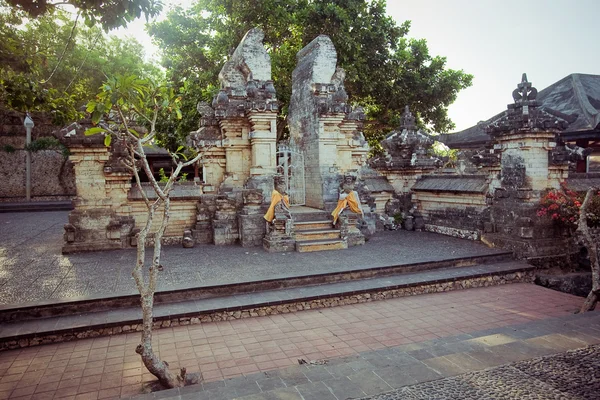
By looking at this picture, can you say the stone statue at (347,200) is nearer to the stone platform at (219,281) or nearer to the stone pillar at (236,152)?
the stone platform at (219,281)

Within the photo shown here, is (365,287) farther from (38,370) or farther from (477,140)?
(477,140)

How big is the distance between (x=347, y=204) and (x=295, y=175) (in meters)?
2.53

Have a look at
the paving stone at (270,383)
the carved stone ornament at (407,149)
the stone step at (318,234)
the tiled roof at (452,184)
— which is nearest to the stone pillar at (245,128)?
the stone step at (318,234)

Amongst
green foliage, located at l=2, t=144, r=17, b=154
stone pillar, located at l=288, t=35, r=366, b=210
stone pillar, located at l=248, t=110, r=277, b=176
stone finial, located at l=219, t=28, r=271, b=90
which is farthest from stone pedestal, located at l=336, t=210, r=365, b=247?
green foliage, located at l=2, t=144, r=17, b=154

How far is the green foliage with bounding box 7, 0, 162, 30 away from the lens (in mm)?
5398

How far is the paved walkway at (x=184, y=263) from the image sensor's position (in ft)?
19.9

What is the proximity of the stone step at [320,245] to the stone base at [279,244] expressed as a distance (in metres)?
0.16

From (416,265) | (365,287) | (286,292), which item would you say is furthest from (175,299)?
(416,265)

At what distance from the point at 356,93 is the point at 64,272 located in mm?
14886

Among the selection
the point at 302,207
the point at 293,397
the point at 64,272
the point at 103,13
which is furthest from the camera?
the point at 302,207

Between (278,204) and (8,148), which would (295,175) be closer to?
(278,204)

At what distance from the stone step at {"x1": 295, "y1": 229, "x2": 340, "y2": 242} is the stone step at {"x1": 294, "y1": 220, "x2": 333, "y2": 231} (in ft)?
0.70

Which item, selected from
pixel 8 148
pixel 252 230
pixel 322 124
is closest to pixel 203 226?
pixel 252 230

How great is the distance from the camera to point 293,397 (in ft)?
9.09
